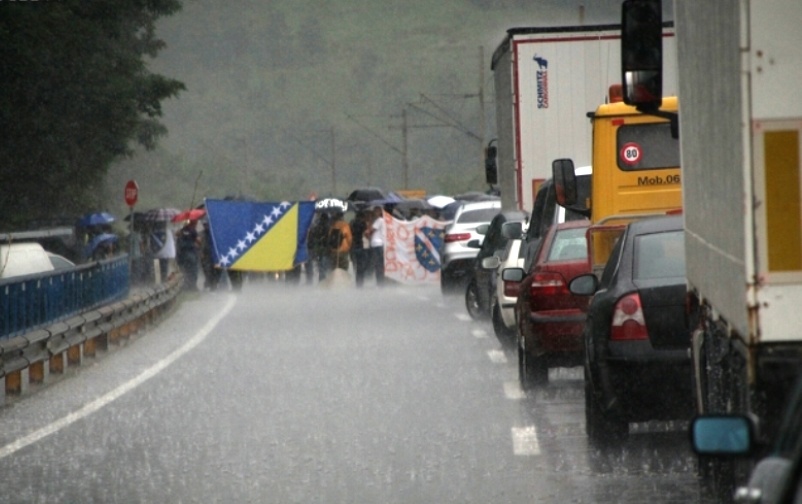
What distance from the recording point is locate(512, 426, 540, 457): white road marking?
36.5 ft

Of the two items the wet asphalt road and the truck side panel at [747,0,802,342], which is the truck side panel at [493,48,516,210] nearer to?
the wet asphalt road

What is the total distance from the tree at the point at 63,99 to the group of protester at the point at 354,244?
10.7m

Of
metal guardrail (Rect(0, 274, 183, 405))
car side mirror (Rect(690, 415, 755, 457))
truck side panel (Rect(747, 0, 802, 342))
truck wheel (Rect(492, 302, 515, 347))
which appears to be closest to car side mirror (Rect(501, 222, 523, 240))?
truck wheel (Rect(492, 302, 515, 347))

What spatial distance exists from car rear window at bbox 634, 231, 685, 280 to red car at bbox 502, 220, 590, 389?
9.82 ft

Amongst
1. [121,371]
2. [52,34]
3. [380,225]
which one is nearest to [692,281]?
[121,371]

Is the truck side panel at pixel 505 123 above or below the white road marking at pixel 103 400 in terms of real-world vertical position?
above

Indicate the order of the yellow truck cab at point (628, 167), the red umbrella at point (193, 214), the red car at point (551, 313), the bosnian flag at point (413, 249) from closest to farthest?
the red car at point (551, 313) < the yellow truck cab at point (628, 167) < the bosnian flag at point (413, 249) < the red umbrella at point (193, 214)

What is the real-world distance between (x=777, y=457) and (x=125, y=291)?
79.8 feet

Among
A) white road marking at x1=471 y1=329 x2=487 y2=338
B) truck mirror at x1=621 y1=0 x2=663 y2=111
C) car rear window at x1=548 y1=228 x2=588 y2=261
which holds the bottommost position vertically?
white road marking at x1=471 y1=329 x2=487 y2=338

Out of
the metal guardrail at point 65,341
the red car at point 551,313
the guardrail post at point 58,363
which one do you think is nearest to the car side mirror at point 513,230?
the red car at point 551,313

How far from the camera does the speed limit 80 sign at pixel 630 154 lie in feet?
56.1

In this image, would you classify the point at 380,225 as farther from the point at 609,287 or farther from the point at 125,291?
the point at 609,287

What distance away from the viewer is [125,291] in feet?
90.9

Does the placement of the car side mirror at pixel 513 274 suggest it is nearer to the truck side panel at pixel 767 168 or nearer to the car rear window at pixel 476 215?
the truck side panel at pixel 767 168
